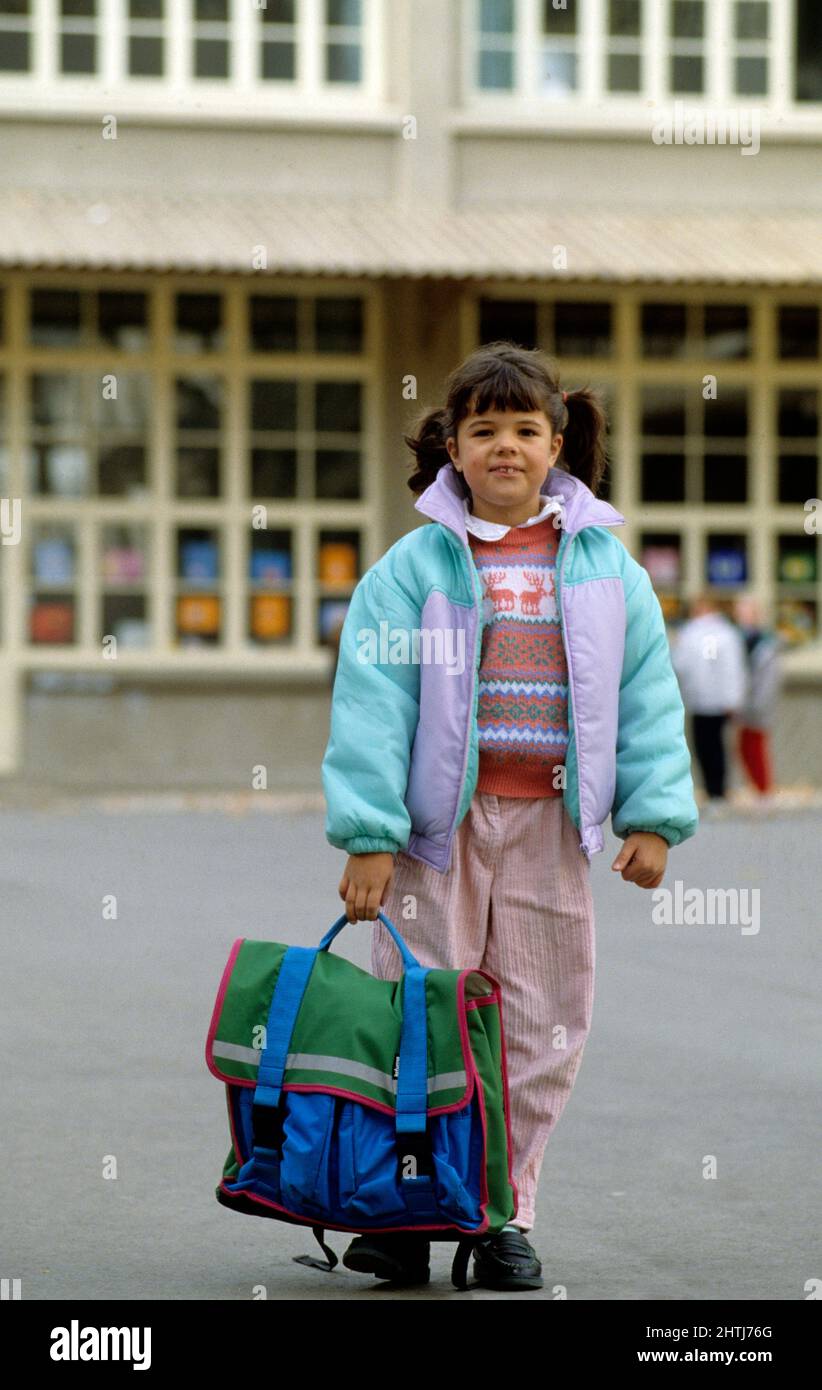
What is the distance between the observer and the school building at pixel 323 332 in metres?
22.7

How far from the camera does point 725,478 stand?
23.8 metres

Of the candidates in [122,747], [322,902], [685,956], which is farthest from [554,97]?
[685,956]

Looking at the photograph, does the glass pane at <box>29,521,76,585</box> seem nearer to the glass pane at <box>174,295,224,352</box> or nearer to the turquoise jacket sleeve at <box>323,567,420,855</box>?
the glass pane at <box>174,295,224,352</box>

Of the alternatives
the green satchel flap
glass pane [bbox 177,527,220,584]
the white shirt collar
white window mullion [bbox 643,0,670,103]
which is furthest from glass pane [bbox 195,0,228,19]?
the green satchel flap

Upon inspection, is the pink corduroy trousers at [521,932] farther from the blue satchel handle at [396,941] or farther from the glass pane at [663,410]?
the glass pane at [663,410]

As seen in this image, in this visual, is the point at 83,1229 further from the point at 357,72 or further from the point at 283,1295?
the point at 357,72

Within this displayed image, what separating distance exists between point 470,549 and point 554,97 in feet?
62.9

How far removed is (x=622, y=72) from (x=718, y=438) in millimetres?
3557

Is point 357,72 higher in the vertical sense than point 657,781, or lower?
higher

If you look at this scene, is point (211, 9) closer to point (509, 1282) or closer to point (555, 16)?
point (555, 16)

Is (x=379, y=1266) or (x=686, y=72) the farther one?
(x=686, y=72)

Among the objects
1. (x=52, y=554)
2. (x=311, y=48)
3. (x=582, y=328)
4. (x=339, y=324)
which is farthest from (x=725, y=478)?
(x=52, y=554)

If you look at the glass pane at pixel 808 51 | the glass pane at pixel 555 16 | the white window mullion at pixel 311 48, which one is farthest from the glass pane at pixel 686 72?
the white window mullion at pixel 311 48

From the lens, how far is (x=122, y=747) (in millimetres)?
22766
